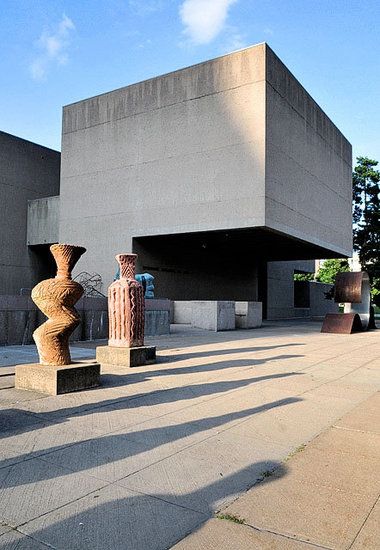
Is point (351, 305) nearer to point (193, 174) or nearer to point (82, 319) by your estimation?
point (193, 174)

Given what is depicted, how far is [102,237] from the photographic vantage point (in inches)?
1077

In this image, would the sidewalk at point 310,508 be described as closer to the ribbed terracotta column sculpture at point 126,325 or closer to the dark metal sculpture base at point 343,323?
the ribbed terracotta column sculpture at point 126,325

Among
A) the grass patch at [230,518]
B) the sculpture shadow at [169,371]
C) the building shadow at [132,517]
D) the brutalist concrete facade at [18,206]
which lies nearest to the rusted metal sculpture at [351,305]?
the sculpture shadow at [169,371]

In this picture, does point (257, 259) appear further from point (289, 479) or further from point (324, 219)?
point (289, 479)

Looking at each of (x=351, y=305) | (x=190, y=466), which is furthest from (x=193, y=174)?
(x=190, y=466)

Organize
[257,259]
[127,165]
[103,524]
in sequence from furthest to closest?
[257,259] < [127,165] < [103,524]

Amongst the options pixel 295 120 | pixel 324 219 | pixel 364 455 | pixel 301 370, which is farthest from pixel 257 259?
pixel 364 455

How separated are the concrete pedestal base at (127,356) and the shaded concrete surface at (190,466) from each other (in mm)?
1769

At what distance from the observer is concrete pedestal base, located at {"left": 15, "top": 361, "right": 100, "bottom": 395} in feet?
22.4

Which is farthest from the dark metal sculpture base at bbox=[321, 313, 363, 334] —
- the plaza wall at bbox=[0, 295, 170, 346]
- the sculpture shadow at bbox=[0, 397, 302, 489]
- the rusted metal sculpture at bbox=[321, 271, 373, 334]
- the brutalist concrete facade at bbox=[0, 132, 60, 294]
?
the brutalist concrete facade at bbox=[0, 132, 60, 294]

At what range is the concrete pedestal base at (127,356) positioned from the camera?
9.69 m

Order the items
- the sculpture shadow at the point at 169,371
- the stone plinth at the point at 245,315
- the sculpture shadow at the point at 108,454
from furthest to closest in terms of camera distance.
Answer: the stone plinth at the point at 245,315 → the sculpture shadow at the point at 169,371 → the sculpture shadow at the point at 108,454

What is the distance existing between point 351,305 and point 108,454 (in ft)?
68.6

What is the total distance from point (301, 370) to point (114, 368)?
3.71 meters
